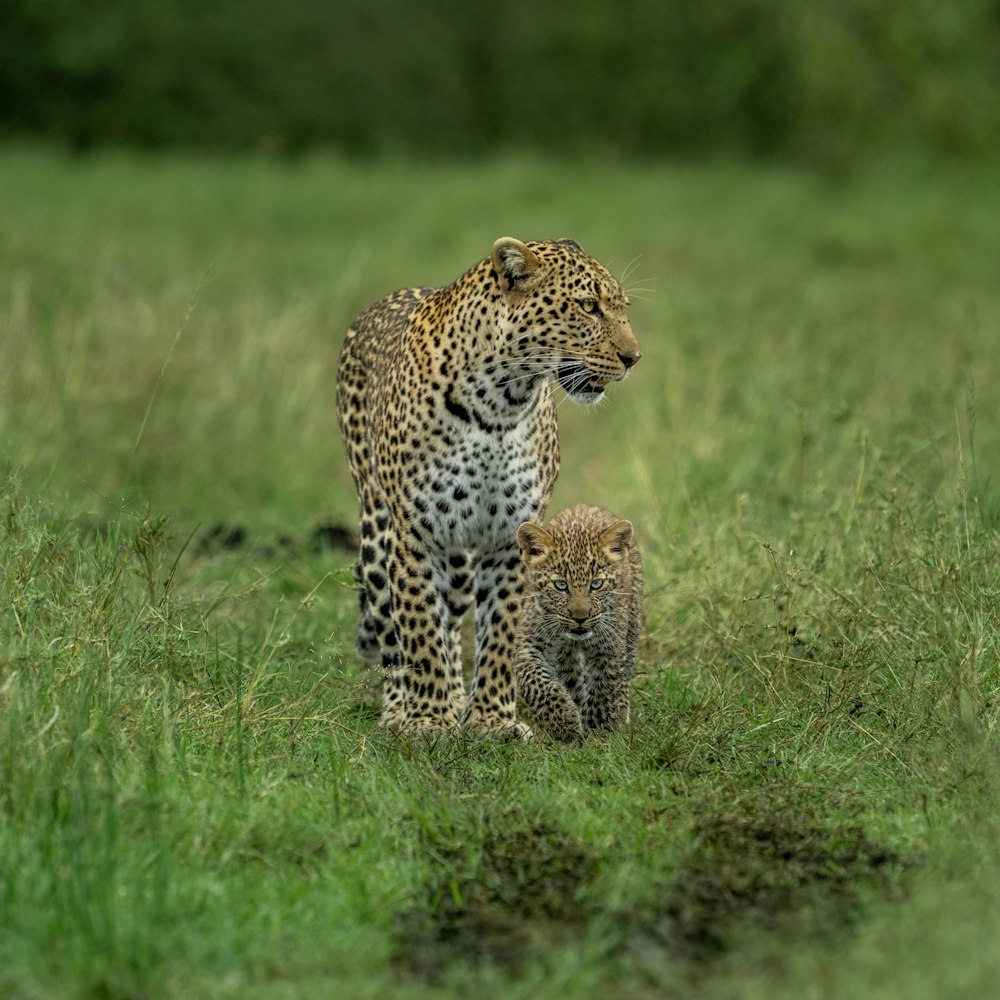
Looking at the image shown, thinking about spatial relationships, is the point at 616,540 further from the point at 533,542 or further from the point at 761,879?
the point at 761,879

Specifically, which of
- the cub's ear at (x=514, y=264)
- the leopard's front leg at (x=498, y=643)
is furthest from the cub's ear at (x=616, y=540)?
the cub's ear at (x=514, y=264)

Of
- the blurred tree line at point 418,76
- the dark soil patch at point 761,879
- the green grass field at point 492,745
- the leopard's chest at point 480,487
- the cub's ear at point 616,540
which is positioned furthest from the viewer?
the blurred tree line at point 418,76

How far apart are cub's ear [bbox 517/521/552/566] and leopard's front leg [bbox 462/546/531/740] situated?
0.41 feet

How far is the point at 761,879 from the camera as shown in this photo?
4508mm

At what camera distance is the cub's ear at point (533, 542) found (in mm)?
6238

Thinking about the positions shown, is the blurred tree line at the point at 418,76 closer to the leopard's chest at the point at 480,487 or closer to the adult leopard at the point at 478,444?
the adult leopard at the point at 478,444

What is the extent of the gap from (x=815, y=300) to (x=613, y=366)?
33.1 ft

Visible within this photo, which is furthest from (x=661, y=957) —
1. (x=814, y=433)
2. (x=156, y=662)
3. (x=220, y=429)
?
(x=220, y=429)

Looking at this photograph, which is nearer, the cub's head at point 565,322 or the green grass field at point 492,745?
the green grass field at point 492,745

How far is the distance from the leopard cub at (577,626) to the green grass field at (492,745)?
0.64ft

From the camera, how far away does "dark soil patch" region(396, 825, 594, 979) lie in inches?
161

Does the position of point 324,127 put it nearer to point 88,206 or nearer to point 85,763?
point 88,206

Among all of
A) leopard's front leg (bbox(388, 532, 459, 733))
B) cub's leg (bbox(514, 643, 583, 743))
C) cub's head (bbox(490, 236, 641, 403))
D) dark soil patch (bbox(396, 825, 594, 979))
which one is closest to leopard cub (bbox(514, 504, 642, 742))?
cub's leg (bbox(514, 643, 583, 743))

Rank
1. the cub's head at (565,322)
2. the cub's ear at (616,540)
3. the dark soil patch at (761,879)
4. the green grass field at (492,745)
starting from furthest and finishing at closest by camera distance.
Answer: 1. the cub's ear at (616,540)
2. the cub's head at (565,322)
3. the dark soil patch at (761,879)
4. the green grass field at (492,745)
